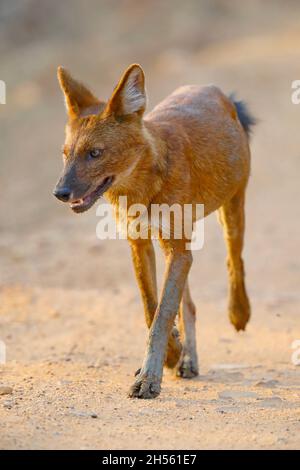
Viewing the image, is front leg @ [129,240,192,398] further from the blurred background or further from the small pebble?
the blurred background

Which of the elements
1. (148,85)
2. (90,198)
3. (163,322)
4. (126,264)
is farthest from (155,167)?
(148,85)

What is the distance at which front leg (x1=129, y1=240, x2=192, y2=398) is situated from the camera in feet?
20.7

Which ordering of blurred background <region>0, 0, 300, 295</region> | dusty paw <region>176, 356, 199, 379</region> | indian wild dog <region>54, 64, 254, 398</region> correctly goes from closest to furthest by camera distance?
indian wild dog <region>54, 64, 254, 398</region>
dusty paw <region>176, 356, 199, 379</region>
blurred background <region>0, 0, 300, 295</region>

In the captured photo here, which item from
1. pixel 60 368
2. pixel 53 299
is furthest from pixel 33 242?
pixel 60 368

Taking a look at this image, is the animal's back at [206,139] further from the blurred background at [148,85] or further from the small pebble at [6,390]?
the small pebble at [6,390]

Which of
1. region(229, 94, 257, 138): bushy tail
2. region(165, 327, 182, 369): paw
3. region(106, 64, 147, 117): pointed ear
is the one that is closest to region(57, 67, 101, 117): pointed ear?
region(106, 64, 147, 117): pointed ear

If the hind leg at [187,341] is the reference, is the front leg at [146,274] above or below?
above

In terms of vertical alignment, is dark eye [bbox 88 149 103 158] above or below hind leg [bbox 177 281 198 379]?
above

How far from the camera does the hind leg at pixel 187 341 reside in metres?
7.46

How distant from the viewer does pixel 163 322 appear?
21.3 ft

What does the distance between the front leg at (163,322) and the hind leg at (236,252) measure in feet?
4.93

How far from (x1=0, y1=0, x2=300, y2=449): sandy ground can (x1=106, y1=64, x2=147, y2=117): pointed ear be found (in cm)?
188

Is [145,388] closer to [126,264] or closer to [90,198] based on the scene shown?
[90,198]

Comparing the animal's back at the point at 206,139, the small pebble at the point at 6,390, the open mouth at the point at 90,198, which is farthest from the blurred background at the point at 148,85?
the small pebble at the point at 6,390
